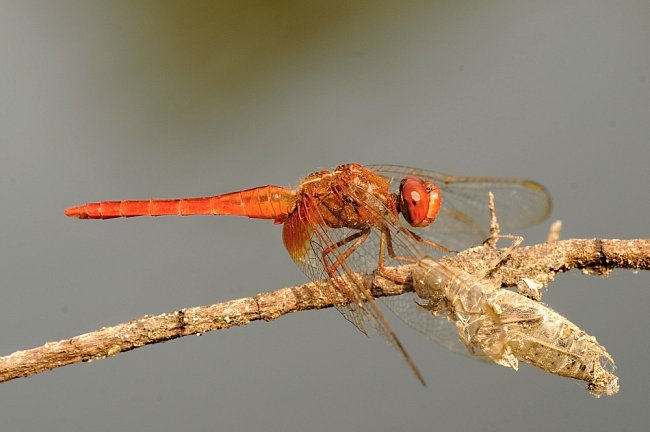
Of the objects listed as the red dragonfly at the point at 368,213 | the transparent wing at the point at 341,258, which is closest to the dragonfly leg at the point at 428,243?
the red dragonfly at the point at 368,213

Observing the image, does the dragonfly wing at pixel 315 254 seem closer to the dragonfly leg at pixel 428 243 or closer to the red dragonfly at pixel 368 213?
the red dragonfly at pixel 368 213

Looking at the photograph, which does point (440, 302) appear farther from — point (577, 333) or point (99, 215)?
point (99, 215)

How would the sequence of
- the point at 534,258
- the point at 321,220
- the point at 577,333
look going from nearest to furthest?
the point at 577,333, the point at 534,258, the point at 321,220

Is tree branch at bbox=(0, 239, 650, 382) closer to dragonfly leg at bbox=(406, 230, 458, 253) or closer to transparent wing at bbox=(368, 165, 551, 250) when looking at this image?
dragonfly leg at bbox=(406, 230, 458, 253)

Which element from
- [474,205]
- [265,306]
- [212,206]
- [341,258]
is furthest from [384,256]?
[212,206]

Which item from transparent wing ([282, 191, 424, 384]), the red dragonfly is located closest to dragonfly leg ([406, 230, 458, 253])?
the red dragonfly

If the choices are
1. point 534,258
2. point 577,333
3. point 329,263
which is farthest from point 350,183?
point 577,333

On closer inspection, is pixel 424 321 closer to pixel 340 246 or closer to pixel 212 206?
pixel 340 246
